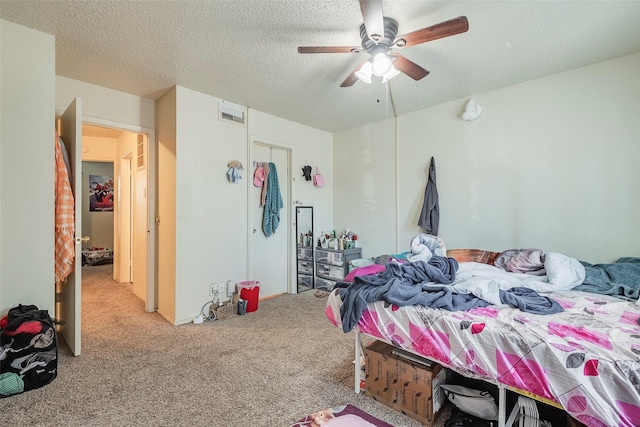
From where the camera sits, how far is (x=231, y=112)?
3432mm

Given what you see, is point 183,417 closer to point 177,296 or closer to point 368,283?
point 368,283

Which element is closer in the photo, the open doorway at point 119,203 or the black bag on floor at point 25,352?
the black bag on floor at point 25,352

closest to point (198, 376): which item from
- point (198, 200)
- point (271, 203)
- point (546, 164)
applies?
point (198, 200)

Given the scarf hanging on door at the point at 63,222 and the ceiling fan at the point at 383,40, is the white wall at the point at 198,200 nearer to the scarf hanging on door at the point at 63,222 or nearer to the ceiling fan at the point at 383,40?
the scarf hanging on door at the point at 63,222

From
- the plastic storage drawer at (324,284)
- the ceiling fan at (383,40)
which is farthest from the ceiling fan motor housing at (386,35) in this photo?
the plastic storage drawer at (324,284)

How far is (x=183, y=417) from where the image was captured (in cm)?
165

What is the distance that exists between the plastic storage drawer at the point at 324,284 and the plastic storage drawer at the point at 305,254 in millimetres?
344

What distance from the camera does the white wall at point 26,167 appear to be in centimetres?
204

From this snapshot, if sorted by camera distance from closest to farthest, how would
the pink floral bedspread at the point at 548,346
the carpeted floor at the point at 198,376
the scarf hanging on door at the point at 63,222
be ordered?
the pink floral bedspread at the point at 548,346
the carpeted floor at the point at 198,376
the scarf hanging on door at the point at 63,222

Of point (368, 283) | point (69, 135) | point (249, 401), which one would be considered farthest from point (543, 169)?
point (69, 135)

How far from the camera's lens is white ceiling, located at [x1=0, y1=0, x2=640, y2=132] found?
1859 millimetres

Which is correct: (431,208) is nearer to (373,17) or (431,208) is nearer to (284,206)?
(284,206)

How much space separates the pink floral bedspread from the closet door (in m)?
2.27

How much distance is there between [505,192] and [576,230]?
2.20 ft
